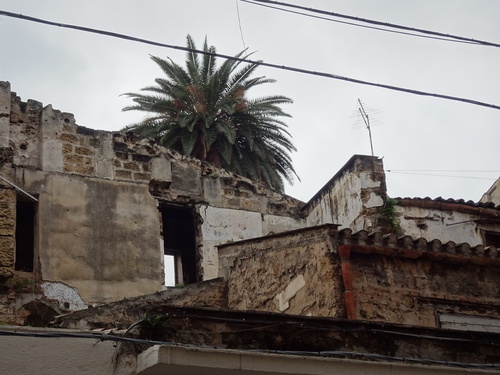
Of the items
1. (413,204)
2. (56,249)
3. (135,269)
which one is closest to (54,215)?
(56,249)

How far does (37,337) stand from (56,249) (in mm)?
8373

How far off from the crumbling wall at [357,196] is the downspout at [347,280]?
4068 mm

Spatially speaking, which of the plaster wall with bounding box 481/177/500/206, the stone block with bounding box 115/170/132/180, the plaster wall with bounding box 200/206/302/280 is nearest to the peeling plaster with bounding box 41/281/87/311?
the stone block with bounding box 115/170/132/180

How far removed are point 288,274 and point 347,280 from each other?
1.12 m

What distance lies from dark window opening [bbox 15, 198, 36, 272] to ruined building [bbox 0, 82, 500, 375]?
25 millimetres

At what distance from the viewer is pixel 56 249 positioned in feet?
58.8

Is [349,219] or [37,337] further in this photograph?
[349,219]

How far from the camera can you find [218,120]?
27.0 meters

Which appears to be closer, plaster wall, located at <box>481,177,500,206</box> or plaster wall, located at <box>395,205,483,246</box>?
plaster wall, located at <box>395,205,483,246</box>

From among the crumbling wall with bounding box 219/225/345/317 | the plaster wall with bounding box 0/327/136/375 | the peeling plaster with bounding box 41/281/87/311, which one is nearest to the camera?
the plaster wall with bounding box 0/327/136/375

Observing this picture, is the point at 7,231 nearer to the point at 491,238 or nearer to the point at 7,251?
the point at 7,251

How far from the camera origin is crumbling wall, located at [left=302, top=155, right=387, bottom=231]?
20.0 metres

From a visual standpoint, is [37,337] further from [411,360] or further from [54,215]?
[54,215]

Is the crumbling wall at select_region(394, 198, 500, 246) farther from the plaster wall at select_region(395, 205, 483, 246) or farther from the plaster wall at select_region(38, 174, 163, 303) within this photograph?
the plaster wall at select_region(38, 174, 163, 303)
